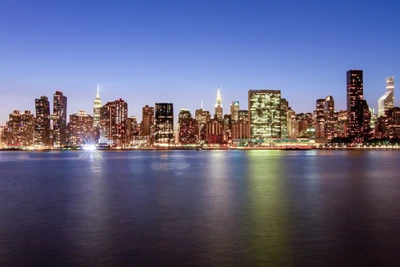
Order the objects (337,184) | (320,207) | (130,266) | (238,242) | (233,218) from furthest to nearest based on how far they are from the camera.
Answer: (337,184), (320,207), (233,218), (238,242), (130,266)

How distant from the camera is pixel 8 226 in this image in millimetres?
23078

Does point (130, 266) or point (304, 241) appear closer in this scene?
point (130, 266)

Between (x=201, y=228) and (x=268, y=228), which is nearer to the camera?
(x=268, y=228)

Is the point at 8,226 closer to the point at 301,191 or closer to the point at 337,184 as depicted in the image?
the point at 301,191

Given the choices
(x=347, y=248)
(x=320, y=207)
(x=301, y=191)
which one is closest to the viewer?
(x=347, y=248)

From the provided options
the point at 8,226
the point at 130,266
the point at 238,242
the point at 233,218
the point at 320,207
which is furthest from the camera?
the point at 320,207

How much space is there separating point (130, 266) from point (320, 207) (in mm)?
17978

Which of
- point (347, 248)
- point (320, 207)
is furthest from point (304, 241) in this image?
point (320, 207)

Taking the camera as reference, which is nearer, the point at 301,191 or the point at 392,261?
the point at 392,261

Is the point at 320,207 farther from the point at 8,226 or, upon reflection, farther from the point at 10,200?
the point at 10,200

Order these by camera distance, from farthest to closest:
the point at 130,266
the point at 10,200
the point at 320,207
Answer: the point at 10,200 → the point at 320,207 → the point at 130,266

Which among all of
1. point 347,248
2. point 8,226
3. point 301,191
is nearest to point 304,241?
point 347,248

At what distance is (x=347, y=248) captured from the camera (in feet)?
58.2

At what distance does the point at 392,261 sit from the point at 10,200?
2891 cm
